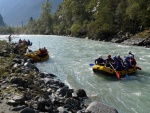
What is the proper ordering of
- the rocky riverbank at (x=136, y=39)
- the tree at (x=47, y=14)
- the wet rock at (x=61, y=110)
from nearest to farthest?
1. the wet rock at (x=61, y=110)
2. the rocky riverbank at (x=136, y=39)
3. the tree at (x=47, y=14)

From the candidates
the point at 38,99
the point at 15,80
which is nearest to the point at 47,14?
the point at 15,80

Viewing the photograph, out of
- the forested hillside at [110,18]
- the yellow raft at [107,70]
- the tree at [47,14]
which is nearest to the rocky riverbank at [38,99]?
the yellow raft at [107,70]

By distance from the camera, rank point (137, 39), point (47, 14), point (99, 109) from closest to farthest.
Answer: point (99, 109) < point (137, 39) < point (47, 14)

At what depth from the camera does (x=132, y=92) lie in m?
12.7

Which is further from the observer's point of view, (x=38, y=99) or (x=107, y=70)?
(x=107, y=70)

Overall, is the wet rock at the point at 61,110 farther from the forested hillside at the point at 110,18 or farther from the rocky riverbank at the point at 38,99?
the forested hillside at the point at 110,18

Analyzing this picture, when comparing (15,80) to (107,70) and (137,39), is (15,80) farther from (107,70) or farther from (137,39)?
(137,39)

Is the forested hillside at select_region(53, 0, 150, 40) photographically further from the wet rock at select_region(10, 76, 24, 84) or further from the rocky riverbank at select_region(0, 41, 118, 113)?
the wet rock at select_region(10, 76, 24, 84)

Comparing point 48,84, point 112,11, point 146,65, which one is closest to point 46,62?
point 146,65

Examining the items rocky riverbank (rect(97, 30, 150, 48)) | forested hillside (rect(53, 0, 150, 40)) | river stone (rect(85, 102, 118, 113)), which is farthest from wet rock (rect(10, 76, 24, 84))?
forested hillside (rect(53, 0, 150, 40))

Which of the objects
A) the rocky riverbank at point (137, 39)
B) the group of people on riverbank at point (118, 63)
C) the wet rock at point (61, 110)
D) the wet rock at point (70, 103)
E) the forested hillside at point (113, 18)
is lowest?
the wet rock at point (70, 103)

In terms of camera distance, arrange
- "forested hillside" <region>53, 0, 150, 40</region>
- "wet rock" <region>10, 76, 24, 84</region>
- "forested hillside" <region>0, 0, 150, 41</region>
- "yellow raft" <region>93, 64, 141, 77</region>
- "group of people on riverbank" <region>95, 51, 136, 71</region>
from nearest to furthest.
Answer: "wet rock" <region>10, 76, 24, 84</region>, "yellow raft" <region>93, 64, 141, 77</region>, "group of people on riverbank" <region>95, 51, 136, 71</region>, "forested hillside" <region>53, 0, 150, 40</region>, "forested hillside" <region>0, 0, 150, 41</region>

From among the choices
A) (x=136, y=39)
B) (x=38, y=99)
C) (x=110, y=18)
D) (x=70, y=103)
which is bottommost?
(x=70, y=103)

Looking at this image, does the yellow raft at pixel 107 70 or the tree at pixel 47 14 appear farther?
the tree at pixel 47 14
